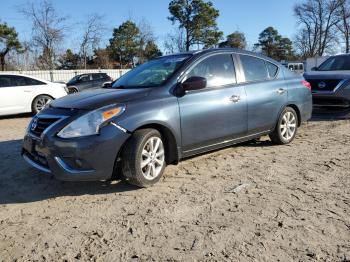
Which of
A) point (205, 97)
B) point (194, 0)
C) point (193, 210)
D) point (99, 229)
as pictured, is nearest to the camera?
point (99, 229)

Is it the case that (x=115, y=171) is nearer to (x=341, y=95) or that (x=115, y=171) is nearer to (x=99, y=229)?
(x=99, y=229)

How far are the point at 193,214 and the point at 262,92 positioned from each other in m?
2.79

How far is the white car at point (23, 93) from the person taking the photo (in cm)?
1047

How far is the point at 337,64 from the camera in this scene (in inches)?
424

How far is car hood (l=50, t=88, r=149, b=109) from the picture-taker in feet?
14.0

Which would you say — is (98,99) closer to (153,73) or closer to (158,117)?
(158,117)

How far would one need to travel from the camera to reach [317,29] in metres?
63.7

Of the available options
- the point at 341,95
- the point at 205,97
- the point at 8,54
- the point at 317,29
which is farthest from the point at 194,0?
the point at 205,97

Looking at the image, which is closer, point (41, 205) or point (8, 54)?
point (41, 205)

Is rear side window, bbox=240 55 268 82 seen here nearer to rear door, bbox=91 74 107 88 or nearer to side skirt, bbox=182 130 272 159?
side skirt, bbox=182 130 272 159

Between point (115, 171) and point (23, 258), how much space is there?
1.50m

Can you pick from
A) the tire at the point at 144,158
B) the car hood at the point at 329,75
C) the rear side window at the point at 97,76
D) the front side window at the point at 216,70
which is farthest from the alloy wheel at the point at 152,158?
the rear side window at the point at 97,76

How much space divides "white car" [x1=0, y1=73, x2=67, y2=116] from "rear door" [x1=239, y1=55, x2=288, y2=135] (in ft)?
23.5

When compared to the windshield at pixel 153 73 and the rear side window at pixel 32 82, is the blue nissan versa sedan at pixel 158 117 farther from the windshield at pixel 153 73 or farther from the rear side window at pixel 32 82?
the rear side window at pixel 32 82
